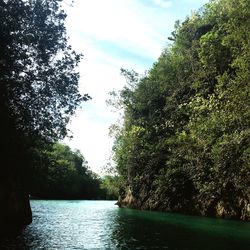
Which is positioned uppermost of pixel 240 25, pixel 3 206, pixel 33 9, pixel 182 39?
pixel 182 39

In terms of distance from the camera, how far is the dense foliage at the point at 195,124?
34875 millimetres

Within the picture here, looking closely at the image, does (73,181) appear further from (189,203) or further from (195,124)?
(195,124)

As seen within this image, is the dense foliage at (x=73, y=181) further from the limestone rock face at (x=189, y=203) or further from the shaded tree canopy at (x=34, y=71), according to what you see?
the shaded tree canopy at (x=34, y=71)

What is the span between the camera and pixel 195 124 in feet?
159

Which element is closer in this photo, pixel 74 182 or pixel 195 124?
pixel 195 124

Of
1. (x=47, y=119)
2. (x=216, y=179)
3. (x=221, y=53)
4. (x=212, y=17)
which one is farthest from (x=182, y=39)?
(x=47, y=119)

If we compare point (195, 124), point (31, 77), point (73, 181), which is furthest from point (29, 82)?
point (73, 181)

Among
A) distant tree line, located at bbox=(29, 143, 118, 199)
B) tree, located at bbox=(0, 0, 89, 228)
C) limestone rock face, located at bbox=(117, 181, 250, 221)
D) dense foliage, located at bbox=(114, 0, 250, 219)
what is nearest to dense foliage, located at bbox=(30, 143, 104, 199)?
distant tree line, located at bbox=(29, 143, 118, 199)

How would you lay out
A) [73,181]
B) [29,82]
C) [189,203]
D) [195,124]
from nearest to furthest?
[29,82] < [195,124] < [189,203] < [73,181]

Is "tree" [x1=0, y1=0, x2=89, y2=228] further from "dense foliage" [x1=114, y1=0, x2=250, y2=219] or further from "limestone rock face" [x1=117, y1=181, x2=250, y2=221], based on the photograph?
"limestone rock face" [x1=117, y1=181, x2=250, y2=221]

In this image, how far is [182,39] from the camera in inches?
2926

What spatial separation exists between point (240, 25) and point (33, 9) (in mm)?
19443

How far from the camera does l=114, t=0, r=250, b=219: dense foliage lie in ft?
114

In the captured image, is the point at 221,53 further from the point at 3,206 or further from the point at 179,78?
the point at 3,206
